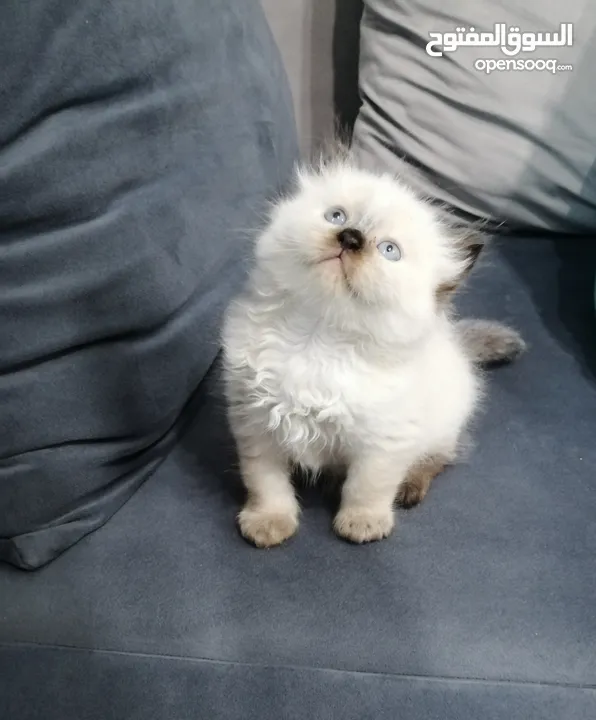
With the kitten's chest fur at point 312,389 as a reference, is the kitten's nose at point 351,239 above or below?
above

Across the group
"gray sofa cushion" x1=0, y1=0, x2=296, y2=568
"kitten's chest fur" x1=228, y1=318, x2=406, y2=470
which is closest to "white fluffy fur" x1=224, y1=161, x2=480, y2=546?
"kitten's chest fur" x1=228, y1=318, x2=406, y2=470

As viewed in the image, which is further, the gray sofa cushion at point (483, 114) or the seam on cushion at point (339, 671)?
the gray sofa cushion at point (483, 114)

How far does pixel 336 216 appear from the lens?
76 cm

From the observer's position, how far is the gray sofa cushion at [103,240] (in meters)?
0.69

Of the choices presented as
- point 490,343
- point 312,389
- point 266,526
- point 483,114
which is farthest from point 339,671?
point 483,114

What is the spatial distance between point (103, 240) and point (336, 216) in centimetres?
24

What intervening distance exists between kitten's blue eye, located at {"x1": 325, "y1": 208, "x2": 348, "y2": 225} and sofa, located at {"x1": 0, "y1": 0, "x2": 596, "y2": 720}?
0.20 metres

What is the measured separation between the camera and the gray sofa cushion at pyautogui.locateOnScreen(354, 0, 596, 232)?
120 centimetres

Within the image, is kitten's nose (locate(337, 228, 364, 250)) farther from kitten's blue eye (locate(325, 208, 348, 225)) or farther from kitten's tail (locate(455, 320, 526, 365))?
Result: kitten's tail (locate(455, 320, 526, 365))

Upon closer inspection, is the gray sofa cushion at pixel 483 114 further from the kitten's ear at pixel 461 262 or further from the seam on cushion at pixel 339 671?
the seam on cushion at pixel 339 671

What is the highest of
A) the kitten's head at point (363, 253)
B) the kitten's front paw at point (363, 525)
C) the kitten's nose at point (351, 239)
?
the kitten's nose at point (351, 239)

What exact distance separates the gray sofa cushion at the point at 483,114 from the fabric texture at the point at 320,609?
517 millimetres

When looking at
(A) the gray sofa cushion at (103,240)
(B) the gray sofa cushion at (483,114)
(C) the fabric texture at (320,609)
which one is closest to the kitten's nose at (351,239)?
(A) the gray sofa cushion at (103,240)

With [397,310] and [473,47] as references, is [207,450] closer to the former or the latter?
[397,310]
